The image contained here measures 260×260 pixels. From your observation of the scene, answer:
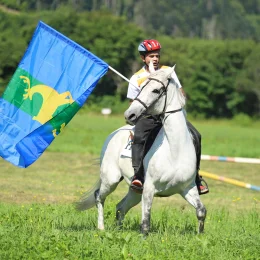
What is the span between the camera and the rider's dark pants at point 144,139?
1128cm

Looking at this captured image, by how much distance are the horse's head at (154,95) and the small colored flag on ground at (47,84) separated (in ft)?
5.37

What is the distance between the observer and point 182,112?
429 inches

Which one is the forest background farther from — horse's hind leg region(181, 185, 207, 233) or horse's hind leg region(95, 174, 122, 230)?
horse's hind leg region(181, 185, 207, 233)

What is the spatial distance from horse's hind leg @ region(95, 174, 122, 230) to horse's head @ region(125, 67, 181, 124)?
1.99 metres

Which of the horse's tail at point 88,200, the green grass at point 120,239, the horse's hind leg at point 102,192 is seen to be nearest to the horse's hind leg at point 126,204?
the green grass at point 120,239

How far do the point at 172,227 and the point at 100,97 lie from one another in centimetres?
8089

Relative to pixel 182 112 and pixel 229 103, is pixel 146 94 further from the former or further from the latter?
pixel 229 103

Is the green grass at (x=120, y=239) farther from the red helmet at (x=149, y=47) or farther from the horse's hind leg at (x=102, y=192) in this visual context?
the red helmet at (x=149, y=47)

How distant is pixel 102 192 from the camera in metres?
12.6

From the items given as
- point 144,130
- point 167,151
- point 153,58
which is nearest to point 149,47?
point 153,58

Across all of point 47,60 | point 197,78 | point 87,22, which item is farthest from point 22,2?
point 47,60

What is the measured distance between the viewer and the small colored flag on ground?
12.1 metres

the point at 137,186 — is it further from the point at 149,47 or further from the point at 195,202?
the point at 149,47

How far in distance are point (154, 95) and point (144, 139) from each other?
0.99 meters
